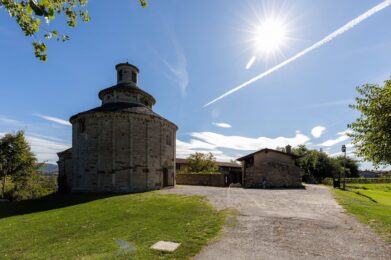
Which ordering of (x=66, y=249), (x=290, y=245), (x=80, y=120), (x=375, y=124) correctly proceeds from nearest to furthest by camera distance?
(x=290, y=245) < (x=66, y=249) < (x=375, y=124) < (x=80, y=120)

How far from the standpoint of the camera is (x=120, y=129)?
23031 mm

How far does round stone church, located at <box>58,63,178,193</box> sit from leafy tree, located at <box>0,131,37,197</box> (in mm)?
17504

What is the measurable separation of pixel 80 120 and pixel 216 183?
67.4 ft

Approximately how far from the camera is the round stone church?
22.4 meters

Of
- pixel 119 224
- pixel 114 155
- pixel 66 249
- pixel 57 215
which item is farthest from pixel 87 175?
pixel 66 249

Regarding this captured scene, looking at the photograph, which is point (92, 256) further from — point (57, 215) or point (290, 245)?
point (57, 215)

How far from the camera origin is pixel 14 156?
116 ft

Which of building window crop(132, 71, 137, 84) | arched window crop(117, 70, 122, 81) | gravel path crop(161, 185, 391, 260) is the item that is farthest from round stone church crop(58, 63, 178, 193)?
gravel path crop(161, 185, 391, 260)

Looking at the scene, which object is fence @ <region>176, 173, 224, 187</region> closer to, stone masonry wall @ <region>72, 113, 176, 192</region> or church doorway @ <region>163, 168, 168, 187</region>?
church doorway @ <region>163, 168, 168, 187</region>

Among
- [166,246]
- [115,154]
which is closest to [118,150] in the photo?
[115,154]

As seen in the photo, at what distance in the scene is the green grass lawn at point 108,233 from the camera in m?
6.44

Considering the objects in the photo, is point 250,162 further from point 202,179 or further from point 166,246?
point 166,246

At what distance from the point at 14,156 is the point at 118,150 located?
24802mm

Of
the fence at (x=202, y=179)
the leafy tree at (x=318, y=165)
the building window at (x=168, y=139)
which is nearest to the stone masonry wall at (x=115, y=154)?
the building window at (x=168, y=139)
